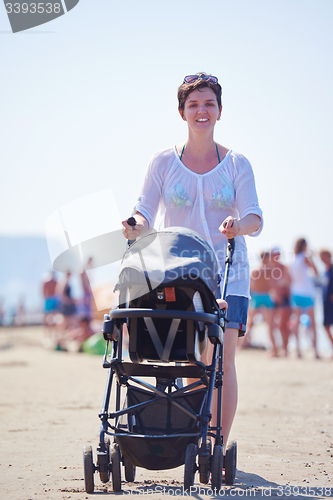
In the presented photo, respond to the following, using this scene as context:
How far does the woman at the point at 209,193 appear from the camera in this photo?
3.39m

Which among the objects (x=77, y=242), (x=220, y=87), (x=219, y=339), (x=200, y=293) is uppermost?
(x=220, y=87)

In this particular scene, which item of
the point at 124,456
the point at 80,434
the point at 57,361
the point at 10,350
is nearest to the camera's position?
the point at 124,456

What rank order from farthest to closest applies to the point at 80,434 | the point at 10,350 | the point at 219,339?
the point at 10,350
the point at 80,434
the point at 219,339

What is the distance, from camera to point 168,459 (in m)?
2.79

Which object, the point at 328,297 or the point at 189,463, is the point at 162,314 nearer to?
the point at 189,463

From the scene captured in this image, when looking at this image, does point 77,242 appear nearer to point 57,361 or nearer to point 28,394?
point 28,394

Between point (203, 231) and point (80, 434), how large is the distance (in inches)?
82.8

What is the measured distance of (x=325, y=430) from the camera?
4785mm

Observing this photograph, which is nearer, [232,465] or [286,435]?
[232,465]

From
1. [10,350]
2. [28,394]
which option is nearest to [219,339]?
[28,394]

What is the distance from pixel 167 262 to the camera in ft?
8.96

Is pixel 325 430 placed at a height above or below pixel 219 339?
below

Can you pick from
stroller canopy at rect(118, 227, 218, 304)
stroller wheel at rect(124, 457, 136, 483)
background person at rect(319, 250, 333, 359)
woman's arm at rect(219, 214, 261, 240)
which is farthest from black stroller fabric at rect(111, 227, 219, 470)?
background person at rect(319, 250, 333, 359)
